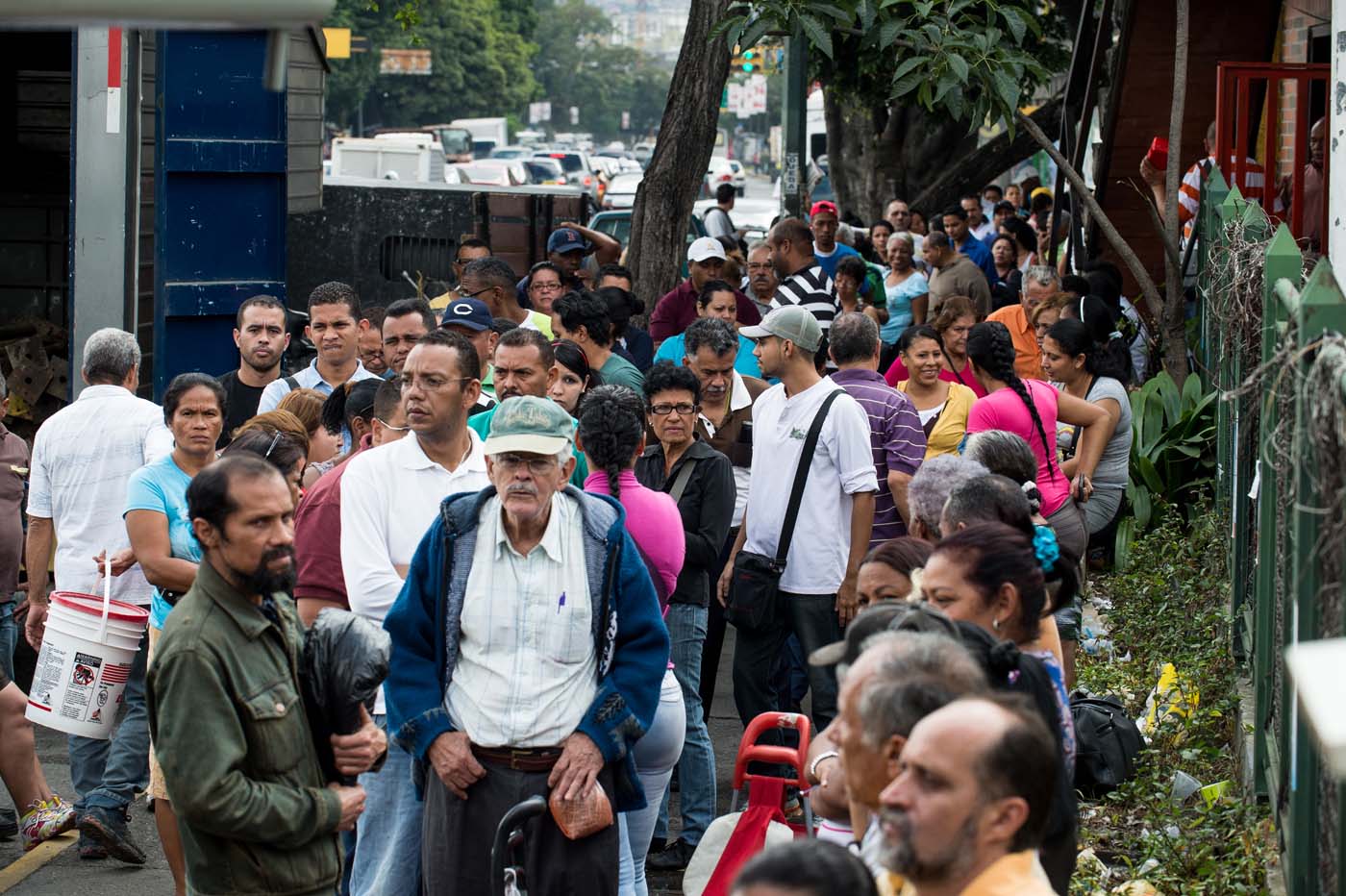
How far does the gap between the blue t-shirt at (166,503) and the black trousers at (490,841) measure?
1756mm

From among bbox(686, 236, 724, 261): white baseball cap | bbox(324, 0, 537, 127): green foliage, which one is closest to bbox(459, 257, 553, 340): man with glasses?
bbox(686, 236, 724, 261): white baseball cap

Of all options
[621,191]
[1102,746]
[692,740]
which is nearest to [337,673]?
[692,740]

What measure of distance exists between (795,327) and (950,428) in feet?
4.37

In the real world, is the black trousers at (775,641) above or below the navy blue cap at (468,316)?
below

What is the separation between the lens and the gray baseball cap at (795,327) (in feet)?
22.8

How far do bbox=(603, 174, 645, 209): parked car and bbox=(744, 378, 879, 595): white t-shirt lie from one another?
26.6 meters

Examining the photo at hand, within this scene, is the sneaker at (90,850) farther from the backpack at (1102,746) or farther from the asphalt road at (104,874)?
the backpack at (1102,746)

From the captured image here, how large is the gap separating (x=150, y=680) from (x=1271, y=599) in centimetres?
360

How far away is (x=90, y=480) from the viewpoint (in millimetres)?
7094

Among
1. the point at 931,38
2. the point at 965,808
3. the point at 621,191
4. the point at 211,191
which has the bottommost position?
the point at 965,808

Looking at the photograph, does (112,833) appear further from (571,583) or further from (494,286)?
(494,286)

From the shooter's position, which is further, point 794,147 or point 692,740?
point 794,147

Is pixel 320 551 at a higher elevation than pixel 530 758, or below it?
higher

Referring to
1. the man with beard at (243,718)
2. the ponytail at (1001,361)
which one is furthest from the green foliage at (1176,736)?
the man with beard at (243,718)
